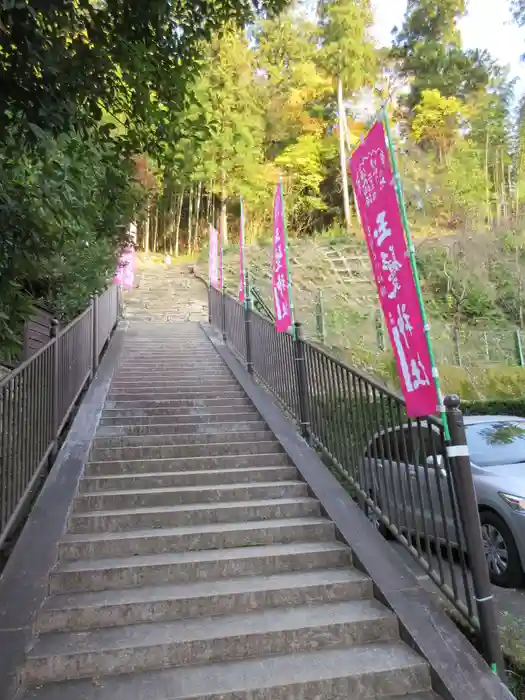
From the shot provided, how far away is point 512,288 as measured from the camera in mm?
19453

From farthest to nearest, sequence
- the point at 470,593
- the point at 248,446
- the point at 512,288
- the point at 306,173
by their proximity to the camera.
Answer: the point at 306,173 < the point at 512,288 < the point at 248,446 < the point at 470,593

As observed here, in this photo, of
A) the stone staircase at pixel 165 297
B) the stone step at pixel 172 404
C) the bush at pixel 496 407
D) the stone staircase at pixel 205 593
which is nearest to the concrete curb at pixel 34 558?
the stone staircase at pixel 205 593

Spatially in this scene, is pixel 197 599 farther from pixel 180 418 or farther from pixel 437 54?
pixel 437 54

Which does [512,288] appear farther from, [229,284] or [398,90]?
[398,90]

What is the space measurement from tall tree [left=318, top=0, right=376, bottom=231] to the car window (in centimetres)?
2030

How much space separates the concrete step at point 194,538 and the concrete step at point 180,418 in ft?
6.50

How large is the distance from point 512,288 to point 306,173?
38.4 ft

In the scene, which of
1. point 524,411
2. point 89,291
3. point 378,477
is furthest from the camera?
point 524,411

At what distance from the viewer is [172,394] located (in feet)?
22.8

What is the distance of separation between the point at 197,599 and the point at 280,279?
14.1ft

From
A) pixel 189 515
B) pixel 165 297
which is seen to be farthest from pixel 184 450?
pixel 165 297

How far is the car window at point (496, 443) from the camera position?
5.14m

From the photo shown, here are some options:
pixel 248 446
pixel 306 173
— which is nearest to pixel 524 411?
pixel 248 446

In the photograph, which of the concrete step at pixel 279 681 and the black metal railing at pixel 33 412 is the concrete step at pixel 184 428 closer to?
the black metal railing at pixel 33 412
